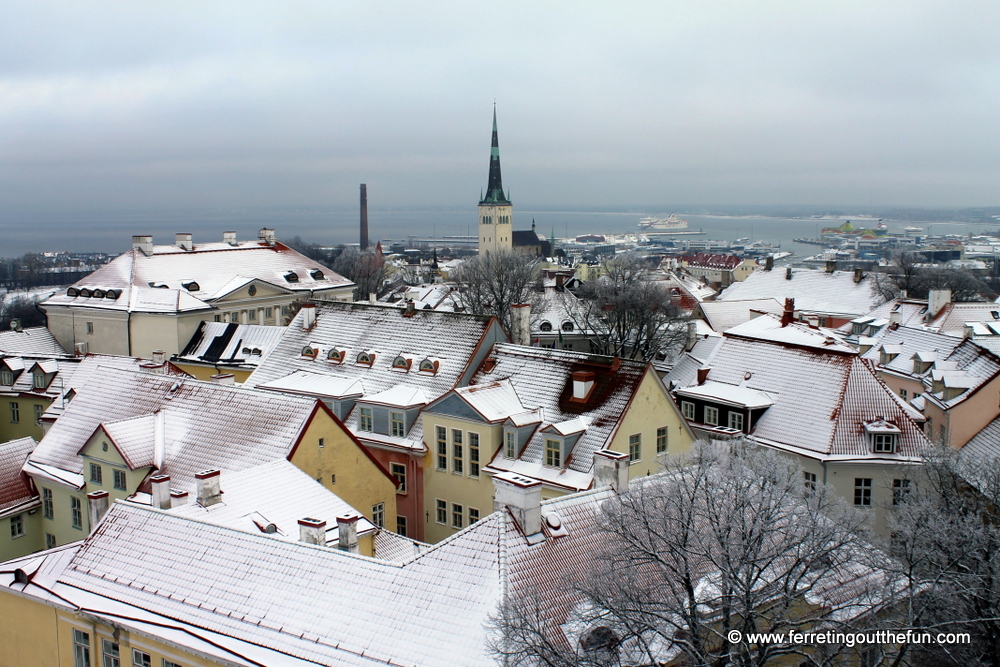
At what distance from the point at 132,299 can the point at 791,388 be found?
42.0 metres

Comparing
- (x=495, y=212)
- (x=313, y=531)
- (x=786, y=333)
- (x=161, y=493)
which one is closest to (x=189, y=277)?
(x=786, y=333)

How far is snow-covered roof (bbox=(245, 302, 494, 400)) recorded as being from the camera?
112ft

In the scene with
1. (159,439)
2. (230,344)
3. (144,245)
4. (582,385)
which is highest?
(144,245)

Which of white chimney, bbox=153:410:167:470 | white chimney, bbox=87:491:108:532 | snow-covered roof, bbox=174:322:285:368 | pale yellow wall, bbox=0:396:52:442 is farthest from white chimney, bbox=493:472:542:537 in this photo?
snow-covered roof, bbox=174:322:285:368

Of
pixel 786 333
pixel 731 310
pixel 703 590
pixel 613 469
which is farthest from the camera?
pixel 731 310

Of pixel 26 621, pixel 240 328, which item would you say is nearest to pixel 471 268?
pixel 240 328

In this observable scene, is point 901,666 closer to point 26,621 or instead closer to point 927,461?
point 927,461

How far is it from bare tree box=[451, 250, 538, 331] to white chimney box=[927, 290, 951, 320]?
1013 inches

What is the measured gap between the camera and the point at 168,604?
18.4 metres

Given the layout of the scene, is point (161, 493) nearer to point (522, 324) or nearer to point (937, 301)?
point (522, 324)

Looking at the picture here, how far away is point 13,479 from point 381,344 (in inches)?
532

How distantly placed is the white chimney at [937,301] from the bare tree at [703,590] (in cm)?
4152

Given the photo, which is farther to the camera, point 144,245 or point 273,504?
point 144,245

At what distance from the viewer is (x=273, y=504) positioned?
76.5 feet
